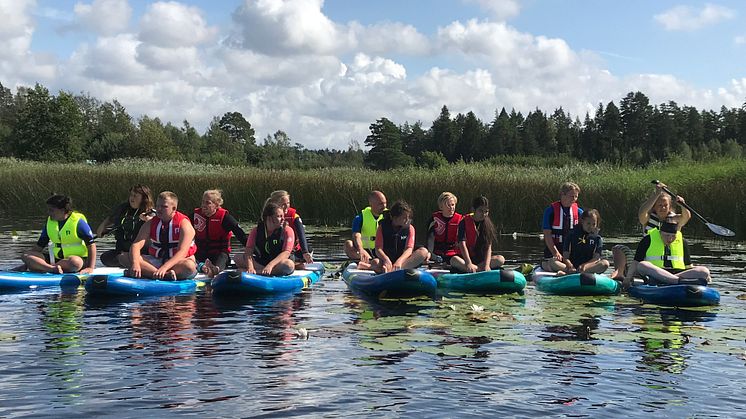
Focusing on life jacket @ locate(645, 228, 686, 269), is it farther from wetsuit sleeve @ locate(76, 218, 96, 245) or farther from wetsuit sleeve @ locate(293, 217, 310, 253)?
wetsuit sleeve @ locate(76, 218, 96, 245)

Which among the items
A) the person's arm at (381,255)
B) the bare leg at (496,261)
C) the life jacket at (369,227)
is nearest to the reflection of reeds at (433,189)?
the life jacket at (369,227)

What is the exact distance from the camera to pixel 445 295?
36.0 ft

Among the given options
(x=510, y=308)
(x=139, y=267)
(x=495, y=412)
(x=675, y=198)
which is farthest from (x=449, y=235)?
(x=495, y=412)

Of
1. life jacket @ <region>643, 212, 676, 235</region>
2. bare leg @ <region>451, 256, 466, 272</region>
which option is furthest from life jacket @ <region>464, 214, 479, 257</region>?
life jacket @ <region>643, 212, 676, 235</region>

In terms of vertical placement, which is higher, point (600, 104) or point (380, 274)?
point (600, 104)

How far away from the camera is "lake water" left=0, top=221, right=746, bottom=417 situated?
577 centimetres

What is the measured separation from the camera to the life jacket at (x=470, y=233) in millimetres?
11695

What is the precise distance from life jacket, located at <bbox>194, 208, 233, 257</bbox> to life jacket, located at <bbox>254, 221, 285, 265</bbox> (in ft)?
2.23

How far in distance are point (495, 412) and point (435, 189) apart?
53.4 ft

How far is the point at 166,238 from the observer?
11.2 m

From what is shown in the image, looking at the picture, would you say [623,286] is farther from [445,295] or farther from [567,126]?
[567,126]

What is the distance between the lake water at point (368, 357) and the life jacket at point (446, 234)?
4.62ft

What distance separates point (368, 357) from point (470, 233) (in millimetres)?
4875

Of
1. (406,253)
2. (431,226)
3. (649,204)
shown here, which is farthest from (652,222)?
(406,253)
